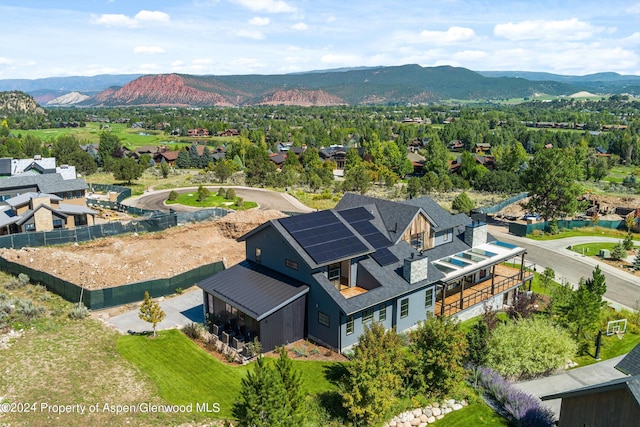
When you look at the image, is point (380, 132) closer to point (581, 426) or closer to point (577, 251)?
point (577, 251)

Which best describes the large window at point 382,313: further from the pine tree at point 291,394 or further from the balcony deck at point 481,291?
the pine tree at point 291,394

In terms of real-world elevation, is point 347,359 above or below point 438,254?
below

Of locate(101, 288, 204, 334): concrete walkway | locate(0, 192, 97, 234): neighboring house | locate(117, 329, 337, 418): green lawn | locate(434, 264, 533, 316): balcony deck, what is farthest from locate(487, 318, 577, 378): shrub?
locate(0, 192, 97, 234): neighboring house

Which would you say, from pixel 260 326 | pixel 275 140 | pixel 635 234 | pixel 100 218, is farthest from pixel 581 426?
pixel 275 140

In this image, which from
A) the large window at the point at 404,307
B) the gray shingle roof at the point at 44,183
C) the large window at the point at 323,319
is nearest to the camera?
the large window at the point at 323,319

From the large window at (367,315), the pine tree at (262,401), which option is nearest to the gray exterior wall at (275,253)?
the large window at (367,315)

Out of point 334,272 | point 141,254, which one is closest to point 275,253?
point 334,272
